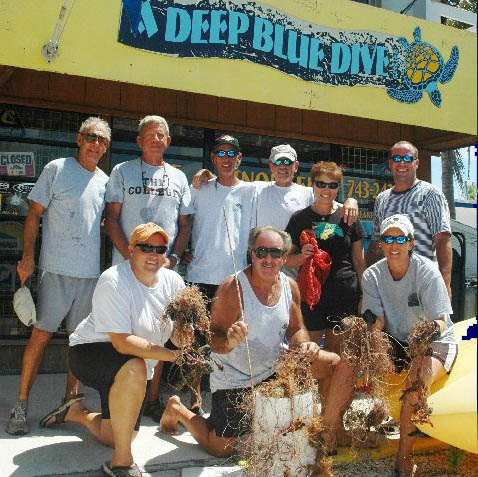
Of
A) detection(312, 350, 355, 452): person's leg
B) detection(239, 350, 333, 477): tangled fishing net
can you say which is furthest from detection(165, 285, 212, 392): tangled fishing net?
detection(312, 350, 355, 452): person's leg

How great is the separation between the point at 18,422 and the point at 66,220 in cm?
137

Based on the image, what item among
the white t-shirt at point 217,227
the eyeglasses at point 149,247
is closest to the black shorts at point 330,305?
the white t-shirt at point 217,227

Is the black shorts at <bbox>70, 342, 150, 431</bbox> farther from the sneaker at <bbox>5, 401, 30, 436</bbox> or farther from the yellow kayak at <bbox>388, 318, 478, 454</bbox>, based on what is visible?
the yellow kayak at <bbox>388, 318, 478, 454</bbox>

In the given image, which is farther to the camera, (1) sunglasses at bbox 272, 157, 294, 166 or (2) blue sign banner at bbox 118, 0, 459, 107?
(2) blue sign banner at bbox 118, 0, 459, 107

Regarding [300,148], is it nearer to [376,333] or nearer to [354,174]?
[354,174]

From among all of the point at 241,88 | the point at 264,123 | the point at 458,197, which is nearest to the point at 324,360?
the point at 241,88

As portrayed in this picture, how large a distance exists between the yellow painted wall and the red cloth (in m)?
1.81

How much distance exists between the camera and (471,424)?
2996 mm

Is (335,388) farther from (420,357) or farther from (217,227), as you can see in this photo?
(217,227)

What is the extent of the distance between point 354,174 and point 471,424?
4.61 meters

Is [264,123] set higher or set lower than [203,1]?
lower

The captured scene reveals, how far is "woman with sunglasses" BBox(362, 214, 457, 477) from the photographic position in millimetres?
3328

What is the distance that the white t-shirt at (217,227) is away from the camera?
14.3ft

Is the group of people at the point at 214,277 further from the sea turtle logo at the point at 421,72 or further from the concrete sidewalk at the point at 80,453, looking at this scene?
the sea turtle logo at the point at 421,72
